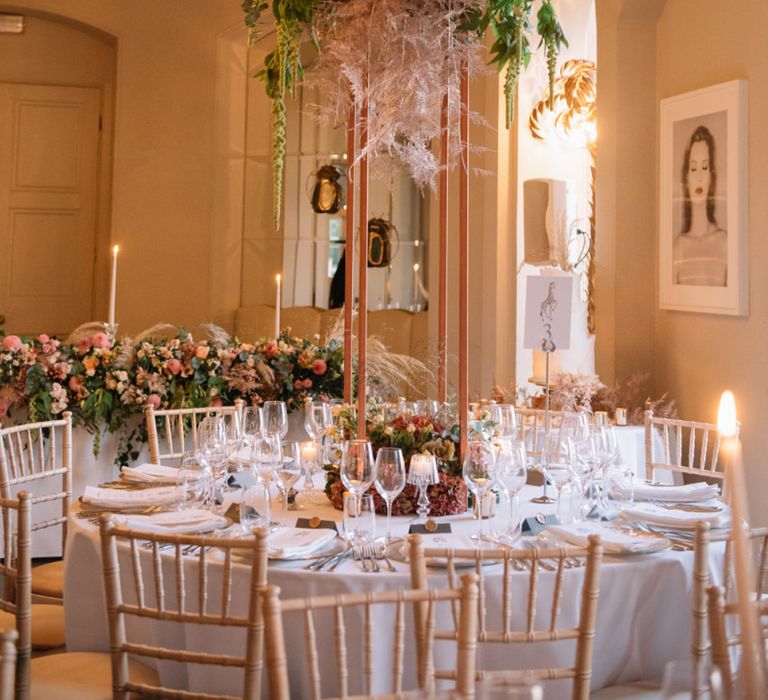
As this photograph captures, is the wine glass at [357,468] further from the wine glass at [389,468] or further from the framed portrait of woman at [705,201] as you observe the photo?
the framed portrait of woman at [705,201]

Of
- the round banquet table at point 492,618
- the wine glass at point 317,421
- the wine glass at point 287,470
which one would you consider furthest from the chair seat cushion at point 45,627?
the wine glass at point 317,421

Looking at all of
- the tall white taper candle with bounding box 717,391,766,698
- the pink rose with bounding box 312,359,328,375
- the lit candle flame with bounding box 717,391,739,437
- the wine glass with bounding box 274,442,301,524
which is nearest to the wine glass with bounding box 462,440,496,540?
the wine glass with bounding box 274,442,301,524

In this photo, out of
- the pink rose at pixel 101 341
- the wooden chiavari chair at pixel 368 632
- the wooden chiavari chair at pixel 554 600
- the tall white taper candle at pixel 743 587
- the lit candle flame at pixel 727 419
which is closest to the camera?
the tall white taper candle at pixel 743 587

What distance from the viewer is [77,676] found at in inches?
90.5

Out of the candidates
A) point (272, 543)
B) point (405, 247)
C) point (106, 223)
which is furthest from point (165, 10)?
point (272, 543)

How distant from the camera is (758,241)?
14.9ft

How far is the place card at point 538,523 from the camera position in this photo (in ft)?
8.45

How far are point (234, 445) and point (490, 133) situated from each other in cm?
422

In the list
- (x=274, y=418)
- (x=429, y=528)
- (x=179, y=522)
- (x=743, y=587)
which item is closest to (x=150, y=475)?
(x=274, y=418)

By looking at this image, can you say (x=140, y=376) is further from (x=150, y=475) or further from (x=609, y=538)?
(x=609, y=538)

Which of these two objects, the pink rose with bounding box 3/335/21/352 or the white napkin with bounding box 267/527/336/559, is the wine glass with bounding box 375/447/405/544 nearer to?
the white napkin with bounding box 267/527/336/559

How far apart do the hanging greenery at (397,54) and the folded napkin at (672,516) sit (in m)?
1.14

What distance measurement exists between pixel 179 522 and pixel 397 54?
1387mm

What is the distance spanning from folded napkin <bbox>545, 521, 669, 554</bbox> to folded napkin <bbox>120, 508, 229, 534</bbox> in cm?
83
